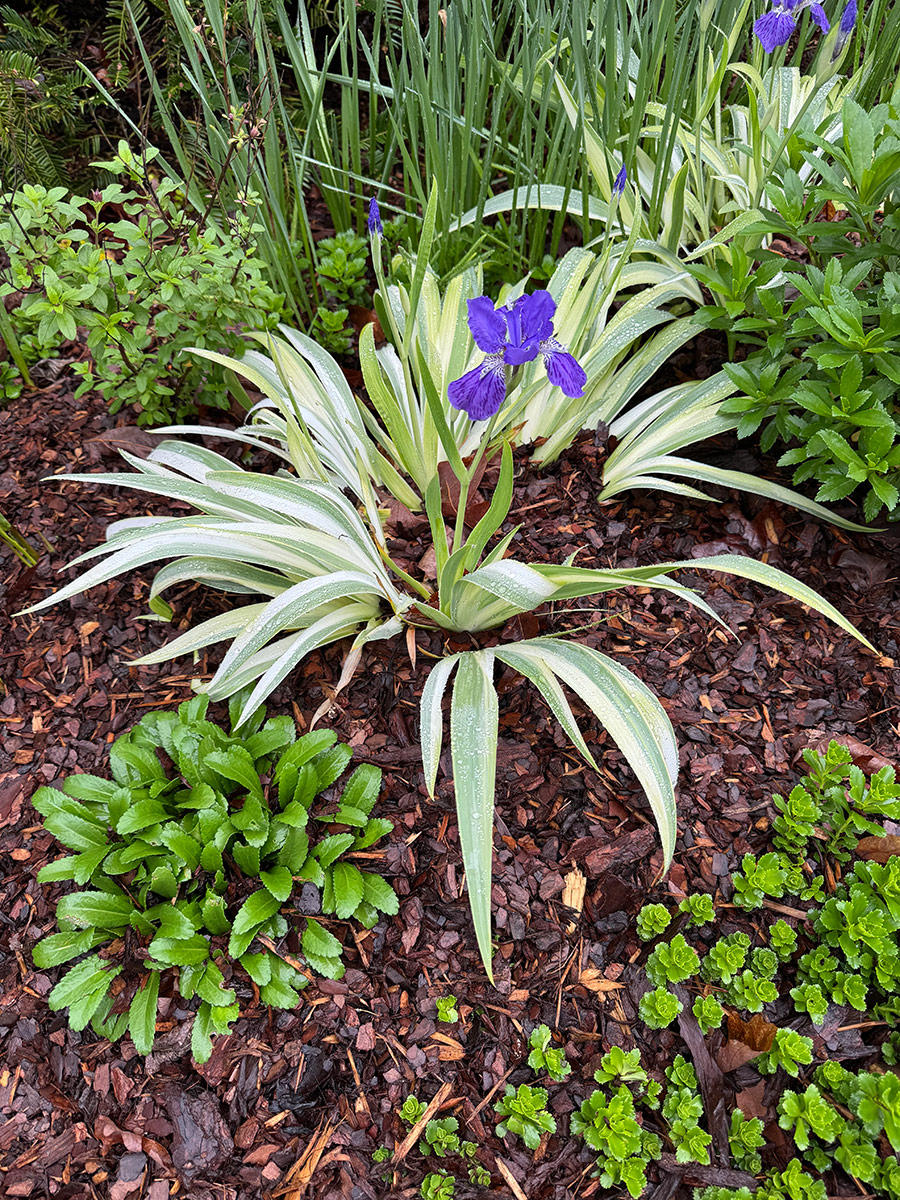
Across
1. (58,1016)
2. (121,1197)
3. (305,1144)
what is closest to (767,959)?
(305,1144)

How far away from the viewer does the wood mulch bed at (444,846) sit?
1303 mm

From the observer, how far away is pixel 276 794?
157 centimetres

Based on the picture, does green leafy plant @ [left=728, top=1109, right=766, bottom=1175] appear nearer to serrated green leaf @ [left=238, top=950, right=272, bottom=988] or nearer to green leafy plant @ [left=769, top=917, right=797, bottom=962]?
green leafy plant @ [left=769, top=917, right=797, bottom=962]

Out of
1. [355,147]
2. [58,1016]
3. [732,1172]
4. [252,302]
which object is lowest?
[732,1172]

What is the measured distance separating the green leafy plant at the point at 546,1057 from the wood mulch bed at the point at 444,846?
0.12 feet

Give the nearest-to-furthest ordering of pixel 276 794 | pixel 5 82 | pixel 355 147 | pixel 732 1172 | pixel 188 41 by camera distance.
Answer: pixel 732 1172
pixel 276 794
pixel 188 41
pixel 5 82
pixel 355 147

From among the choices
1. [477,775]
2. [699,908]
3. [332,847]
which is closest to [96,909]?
[332,847]

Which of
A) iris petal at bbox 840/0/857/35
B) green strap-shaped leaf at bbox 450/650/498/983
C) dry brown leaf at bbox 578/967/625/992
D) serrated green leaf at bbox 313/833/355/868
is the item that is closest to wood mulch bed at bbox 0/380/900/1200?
dry brown leaf at bbox 578/967/625/992

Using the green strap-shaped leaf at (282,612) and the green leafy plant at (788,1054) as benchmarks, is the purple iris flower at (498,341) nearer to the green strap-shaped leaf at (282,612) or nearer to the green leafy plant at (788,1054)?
the green strap-shaped leaf at (282,612)

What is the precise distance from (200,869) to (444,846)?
460 millimetres

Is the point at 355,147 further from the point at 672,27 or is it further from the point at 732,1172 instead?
the point at 732,1172

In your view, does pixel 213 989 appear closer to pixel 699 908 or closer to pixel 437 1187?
pixel 437 1187

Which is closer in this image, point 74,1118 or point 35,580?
point 74,1118

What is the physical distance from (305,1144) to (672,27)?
8.15ft
